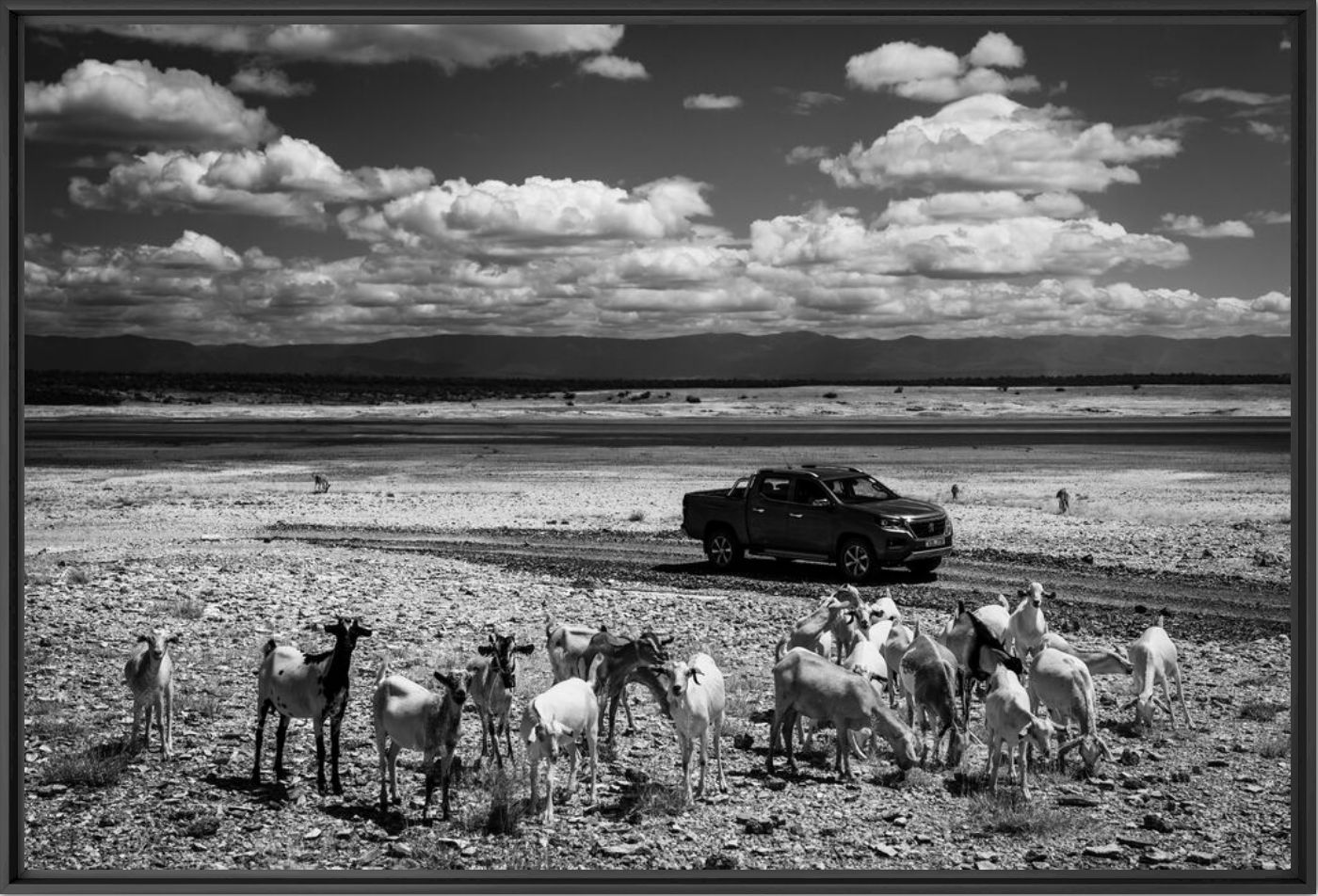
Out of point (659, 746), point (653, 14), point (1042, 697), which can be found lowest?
point (659, 746)

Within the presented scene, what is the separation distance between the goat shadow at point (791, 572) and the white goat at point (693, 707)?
41.3ft

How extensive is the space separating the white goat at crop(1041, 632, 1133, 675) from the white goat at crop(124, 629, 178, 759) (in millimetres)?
9884

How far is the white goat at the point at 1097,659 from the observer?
13867 millimetres

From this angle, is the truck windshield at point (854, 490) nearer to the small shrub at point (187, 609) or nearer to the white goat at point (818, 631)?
the white goat at point (818, 631)

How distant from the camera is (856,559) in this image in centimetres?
2438

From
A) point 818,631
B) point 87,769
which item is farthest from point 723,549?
point 87,769

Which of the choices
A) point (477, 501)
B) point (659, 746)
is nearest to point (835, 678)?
point (659, 746)

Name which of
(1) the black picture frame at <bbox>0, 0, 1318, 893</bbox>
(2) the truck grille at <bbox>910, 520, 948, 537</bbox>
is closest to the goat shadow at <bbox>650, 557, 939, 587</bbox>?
(2) the truck grille at <bbox>910, 520, 948, 537</bbox>

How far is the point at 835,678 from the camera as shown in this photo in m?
12.0

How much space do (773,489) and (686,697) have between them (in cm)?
1479

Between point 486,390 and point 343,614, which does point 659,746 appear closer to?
point 343,614

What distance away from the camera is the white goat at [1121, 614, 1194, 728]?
13.6 meters

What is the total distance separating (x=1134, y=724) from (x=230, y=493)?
36.7 m

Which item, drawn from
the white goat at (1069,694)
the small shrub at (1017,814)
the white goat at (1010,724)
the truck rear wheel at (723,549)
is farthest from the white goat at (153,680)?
the truck rear wheel at (723,549)
